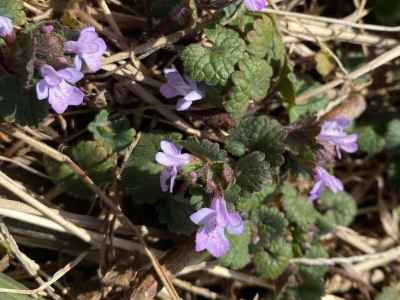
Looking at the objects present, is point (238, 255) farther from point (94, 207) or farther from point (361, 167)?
point (361, 167)

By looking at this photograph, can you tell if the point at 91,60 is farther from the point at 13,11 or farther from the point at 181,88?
the point at 181,88

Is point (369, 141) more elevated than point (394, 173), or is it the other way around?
point (369, 141)

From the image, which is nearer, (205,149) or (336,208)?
(205,149)

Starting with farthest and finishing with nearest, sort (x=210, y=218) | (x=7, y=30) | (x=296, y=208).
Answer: (x=296, y=208) < (x=210, y=218) < (x=7, y=30)

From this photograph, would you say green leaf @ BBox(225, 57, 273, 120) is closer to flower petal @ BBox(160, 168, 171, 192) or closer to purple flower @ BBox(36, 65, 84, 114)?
flower petal @ BBox(160, 168, 171, 192)

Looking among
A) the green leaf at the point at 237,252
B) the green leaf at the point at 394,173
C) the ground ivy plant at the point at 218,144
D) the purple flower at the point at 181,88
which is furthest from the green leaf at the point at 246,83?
the green leaf at the point at 394,173

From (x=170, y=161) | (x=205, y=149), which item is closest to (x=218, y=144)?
(x=205, y=149)

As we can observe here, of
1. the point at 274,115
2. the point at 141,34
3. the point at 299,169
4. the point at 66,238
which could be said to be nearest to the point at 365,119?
the point at 274,115

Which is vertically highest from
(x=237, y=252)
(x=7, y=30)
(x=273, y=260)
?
(x=7, y=30)
